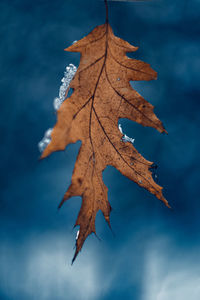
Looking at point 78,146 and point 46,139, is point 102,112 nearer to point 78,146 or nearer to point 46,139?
point 46,139

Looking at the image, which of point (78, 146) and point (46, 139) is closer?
point (46, 139)

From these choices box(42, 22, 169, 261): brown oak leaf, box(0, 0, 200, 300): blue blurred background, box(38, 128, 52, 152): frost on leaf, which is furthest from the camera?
box(0, 0, 200, 300): blue blurred background

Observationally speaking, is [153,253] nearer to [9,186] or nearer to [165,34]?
[9,186]

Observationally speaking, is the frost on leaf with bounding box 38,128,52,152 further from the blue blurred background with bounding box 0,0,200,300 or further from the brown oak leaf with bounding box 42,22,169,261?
the blue blurred background with bounding box 0,0,200,300

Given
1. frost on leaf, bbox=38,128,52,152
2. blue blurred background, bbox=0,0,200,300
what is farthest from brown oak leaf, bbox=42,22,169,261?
blue blurred background, bbox=0,0,200,300

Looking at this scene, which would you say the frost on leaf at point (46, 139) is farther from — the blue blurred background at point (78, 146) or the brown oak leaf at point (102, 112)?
the blue blurred background at point (78, 146)

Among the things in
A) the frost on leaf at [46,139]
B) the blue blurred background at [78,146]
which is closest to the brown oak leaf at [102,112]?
the frost on leaf at [46,139]

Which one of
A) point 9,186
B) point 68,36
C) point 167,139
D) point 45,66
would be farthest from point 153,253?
point 68,36

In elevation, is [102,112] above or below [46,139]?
above

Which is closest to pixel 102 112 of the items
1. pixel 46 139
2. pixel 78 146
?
pixel 46 139
